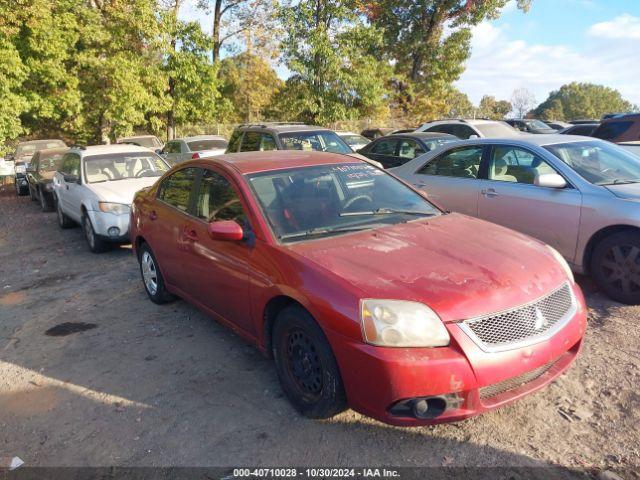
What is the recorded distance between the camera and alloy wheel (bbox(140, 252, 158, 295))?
534 centimetres

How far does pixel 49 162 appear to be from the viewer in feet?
44.9

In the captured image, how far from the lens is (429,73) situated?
32.8m

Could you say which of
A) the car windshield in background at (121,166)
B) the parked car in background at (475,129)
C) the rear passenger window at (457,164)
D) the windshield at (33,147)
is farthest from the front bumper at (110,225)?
the windshield at (33,147)

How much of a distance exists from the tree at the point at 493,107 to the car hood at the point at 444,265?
6808 cm

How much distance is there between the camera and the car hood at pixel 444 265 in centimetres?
272

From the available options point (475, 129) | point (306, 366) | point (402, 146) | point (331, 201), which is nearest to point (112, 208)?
point (331, 201)

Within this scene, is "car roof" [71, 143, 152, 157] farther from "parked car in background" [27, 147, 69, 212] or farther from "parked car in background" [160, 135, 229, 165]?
"parked car in background" [160, 135, 229, 165]

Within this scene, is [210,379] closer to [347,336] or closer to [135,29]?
[347,336]

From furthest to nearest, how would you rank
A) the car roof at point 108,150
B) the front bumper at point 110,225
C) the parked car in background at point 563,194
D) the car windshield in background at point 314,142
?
the car windshield in background at point 314,142 → the car roof at point 108,150 → the front bumper at point 110,225 → the parked car in background at point 563,194

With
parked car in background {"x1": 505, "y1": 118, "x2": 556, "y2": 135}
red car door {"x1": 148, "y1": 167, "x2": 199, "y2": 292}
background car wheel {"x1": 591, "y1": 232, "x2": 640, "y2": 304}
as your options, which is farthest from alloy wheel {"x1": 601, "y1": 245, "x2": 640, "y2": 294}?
parked car in background {"x1": 505, "y1": 118, "x2": 556, "y2": 135}

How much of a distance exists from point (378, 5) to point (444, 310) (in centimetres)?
3269

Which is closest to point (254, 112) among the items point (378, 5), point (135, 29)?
point (378, 5)

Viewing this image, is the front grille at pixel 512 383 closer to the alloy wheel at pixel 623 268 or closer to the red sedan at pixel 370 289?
the red sedan at pixel 370 289

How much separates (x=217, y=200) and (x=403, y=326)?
6.85ft
